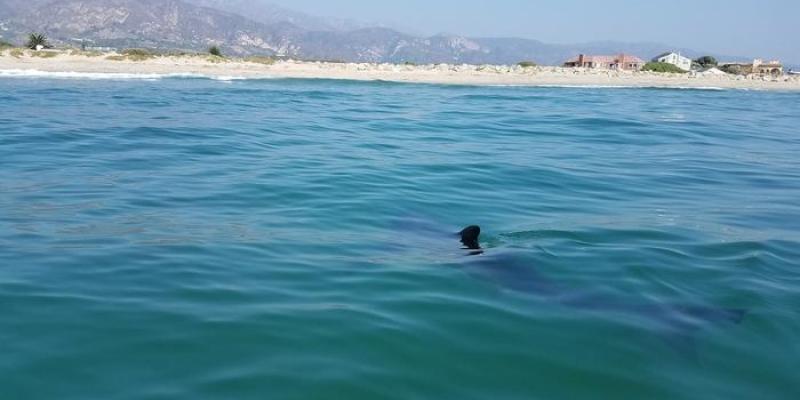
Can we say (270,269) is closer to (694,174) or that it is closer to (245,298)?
(245,298)

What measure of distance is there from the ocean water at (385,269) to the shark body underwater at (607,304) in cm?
3

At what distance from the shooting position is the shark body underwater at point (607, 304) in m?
5.43

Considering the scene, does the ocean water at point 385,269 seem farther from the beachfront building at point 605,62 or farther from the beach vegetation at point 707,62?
the beach vegetation at point 707,62

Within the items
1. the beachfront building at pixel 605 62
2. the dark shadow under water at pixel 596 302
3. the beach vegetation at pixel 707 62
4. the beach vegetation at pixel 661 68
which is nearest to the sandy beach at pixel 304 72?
the beach vegetation at pixel 661 68

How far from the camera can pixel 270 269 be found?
651cm

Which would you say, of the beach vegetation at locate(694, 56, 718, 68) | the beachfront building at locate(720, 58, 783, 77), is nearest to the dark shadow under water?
the beachfront building at locate(720, 58, 783, 77)

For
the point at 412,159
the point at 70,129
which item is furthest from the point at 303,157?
the point at 70,129

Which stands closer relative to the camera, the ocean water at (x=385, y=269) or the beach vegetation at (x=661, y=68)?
the ocean water at (x=385, y=269)

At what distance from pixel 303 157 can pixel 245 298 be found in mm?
7698

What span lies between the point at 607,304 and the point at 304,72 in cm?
4036

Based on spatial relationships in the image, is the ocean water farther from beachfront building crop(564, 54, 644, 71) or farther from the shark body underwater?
beachfront building crop(564, 54, 644, 71)

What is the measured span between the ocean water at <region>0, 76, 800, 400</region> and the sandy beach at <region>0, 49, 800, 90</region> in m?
25.6

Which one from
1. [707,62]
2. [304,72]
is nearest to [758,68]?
[707,62]

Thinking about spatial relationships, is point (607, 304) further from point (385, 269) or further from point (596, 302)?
point (385, 269)
